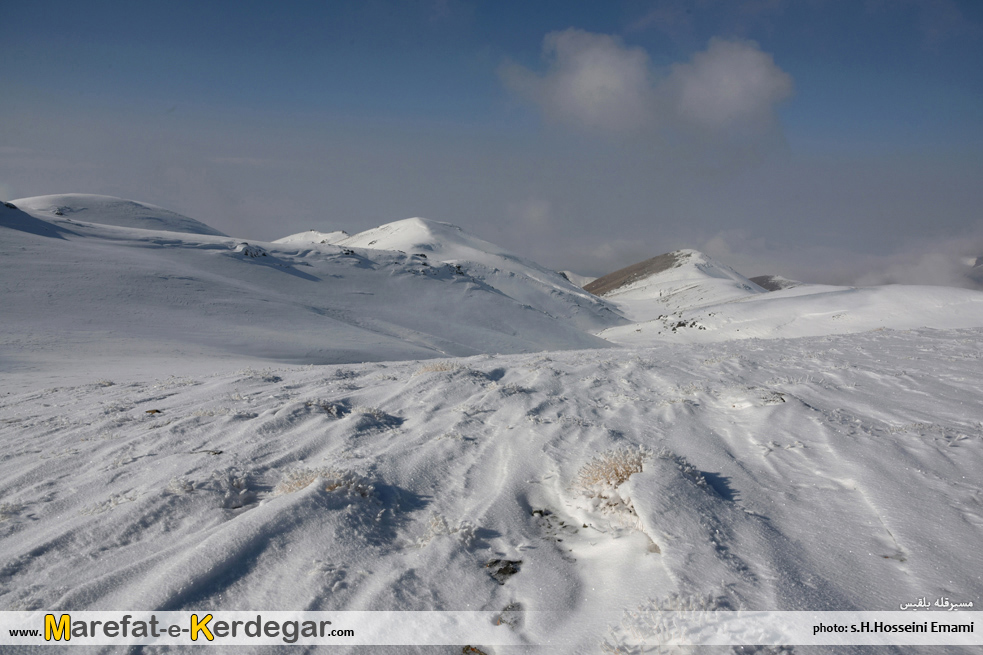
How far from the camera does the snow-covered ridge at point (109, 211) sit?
46938 millimetres

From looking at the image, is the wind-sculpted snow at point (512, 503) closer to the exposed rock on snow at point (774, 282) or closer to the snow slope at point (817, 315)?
the snow slope at point (817, 315)

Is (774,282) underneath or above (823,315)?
above

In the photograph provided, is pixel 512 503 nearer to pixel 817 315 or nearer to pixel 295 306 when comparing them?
pixel 295 306

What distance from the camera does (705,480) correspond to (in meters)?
3.44

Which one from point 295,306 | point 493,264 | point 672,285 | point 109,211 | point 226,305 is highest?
point 672,285

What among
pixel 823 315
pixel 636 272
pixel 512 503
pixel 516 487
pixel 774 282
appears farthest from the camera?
pixel 774 282

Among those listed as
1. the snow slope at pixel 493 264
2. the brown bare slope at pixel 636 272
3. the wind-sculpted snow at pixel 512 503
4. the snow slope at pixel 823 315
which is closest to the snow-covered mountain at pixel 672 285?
the brown bare slope at pixel 636 272

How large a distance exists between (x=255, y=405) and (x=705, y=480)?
4.68 metres

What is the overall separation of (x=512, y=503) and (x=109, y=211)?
60.9 metres

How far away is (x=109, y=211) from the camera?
49000mm

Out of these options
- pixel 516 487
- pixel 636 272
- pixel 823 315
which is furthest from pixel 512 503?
pixel 636 272

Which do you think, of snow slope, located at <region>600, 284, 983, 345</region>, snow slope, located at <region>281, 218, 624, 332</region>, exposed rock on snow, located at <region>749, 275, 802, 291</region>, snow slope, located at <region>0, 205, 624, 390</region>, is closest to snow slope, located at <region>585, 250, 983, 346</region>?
snow slope, located at <region>600, 284, 983, 345</region>

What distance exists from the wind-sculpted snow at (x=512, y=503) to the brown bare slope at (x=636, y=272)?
8342 cm

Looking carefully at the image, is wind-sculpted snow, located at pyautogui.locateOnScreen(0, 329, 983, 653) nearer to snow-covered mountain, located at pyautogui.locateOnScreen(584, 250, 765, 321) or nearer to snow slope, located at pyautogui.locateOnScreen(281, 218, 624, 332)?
snow slope, located at pyautogui.locateOnScreen(281, 218, 624, 332)
